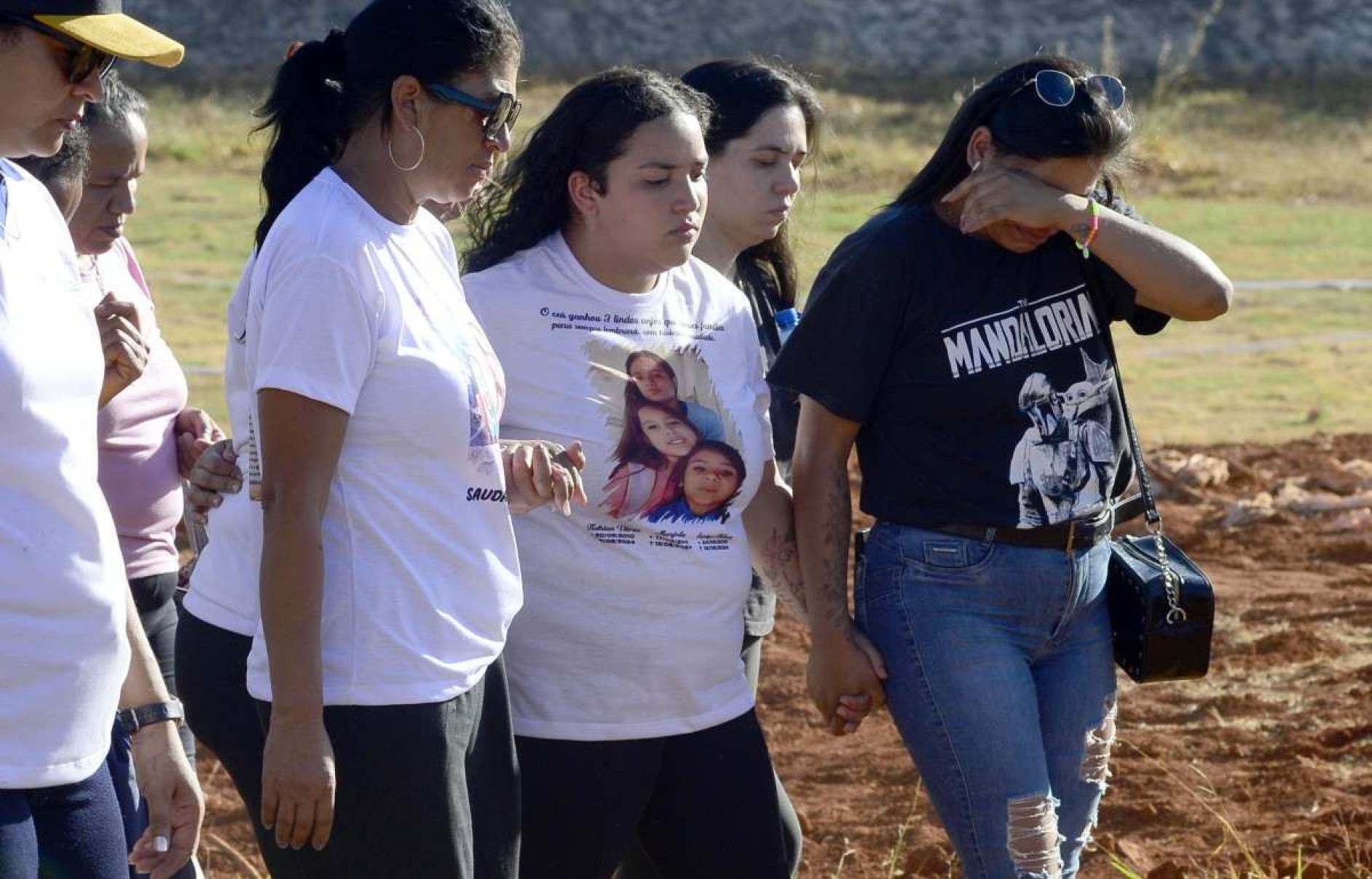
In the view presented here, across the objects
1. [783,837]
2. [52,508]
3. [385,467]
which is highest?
[385,467]

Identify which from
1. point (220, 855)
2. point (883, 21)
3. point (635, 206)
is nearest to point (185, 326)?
point (220, 855)

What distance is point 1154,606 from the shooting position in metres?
3.39

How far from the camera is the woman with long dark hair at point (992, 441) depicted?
129 inches

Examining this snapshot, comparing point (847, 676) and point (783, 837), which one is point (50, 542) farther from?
point (783, 837)

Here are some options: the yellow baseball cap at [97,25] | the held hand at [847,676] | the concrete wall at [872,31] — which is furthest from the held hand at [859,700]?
the concrete wall at [872,31]

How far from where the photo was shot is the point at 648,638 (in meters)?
3.20

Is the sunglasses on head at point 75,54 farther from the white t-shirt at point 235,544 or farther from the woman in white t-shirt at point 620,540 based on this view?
the woman in white t-shirt at point 620,540

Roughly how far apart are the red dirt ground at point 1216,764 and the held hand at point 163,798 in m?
1.68

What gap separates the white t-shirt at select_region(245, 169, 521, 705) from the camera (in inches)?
102

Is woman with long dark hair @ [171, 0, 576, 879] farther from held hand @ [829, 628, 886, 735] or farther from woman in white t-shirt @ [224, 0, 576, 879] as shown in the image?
held hand @ [829, 628, 886, 735]

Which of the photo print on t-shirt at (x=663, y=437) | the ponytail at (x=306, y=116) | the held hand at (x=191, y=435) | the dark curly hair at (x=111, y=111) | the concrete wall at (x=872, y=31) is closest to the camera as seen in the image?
the ponytail at (x=306, y=116)

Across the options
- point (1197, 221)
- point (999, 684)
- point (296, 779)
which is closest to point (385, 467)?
point (296, 779)

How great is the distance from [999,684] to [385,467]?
47.6 inches

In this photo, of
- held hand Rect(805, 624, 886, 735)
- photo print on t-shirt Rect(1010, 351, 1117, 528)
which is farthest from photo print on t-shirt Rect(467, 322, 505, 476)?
photo print on t-shirt Rect(1010, 351, 1117, 528)
